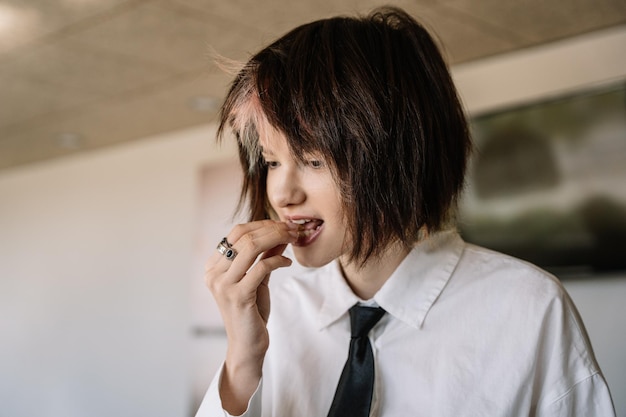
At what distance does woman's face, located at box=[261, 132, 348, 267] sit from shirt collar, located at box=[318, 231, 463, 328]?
118mm

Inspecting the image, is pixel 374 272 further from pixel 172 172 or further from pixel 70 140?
pixel 70 140

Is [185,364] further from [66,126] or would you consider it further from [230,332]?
[230,332]

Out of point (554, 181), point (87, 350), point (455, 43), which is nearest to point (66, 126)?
point (87, 350)

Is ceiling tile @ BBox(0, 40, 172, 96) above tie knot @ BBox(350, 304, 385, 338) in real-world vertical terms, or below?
above

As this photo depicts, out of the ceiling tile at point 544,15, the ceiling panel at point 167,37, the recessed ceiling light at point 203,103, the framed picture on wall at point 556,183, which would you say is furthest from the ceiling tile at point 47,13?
the framed picture on wall at point 556,183

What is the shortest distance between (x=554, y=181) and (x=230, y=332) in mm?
2419

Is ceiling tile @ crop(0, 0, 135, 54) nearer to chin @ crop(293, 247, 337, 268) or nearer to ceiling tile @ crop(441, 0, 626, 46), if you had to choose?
ceiling tile @ crop(441, 0, 626, 46)

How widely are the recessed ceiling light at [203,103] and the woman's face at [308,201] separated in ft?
10.2

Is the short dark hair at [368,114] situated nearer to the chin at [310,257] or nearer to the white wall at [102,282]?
the chin at [310,257]

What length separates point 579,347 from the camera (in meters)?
1.02

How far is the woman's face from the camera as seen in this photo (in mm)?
1003

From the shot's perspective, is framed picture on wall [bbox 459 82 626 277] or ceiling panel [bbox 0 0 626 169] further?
framed picture on wall [bbox 459 82 626 277]

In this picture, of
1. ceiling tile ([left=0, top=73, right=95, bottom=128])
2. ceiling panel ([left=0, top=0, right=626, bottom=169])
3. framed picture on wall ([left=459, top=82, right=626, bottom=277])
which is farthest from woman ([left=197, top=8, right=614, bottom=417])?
ceiling tile ([left=0, top=73, right=95, bottom=128])

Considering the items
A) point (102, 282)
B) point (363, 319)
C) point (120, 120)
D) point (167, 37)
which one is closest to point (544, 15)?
point (167, 37)
